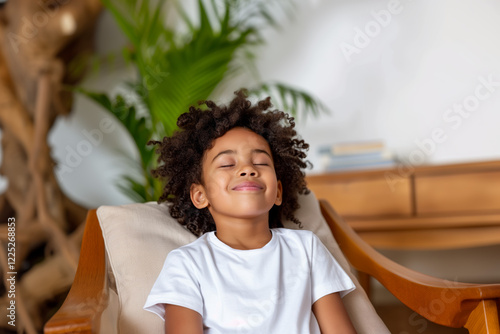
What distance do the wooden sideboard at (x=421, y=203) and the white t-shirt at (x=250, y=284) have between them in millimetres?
1214

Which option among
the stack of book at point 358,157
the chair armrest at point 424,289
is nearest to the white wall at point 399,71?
the stack of book at point 358,157

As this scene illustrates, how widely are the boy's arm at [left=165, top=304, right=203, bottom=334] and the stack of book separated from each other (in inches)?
62.4

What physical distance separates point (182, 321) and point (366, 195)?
1.55 meters

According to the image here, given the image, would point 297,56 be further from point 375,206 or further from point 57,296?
point 57,296

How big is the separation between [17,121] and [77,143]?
57 cm

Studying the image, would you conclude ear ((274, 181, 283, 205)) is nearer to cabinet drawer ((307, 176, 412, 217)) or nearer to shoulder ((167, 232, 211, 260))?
shoulder ((167, 232, 211, 260))

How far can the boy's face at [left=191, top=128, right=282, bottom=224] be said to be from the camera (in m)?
1.31

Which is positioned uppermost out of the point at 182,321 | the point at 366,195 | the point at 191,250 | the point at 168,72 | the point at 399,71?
the point at 399,71

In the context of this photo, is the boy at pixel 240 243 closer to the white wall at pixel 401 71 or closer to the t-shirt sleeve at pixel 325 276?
the t-shirt sleeve at pixel 325 276

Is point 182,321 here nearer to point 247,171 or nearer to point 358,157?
point 247,171

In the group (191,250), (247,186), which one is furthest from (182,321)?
(247,186)

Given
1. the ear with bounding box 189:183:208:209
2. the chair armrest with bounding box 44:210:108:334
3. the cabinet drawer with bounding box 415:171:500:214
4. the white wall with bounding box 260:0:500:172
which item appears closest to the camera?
the chair armrest with bounding box 44:210:108:334

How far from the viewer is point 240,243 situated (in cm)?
135

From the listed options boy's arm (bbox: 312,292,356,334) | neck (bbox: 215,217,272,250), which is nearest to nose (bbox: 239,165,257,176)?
neck (bbox: 215,217,272,250)
